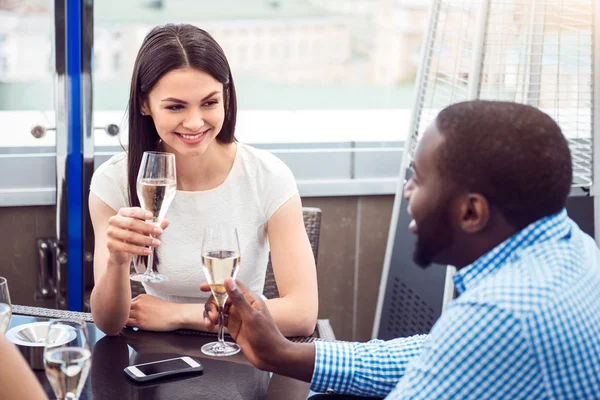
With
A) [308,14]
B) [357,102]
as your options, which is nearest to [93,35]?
[308,14]

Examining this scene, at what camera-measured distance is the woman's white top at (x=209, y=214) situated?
2082 millimetres

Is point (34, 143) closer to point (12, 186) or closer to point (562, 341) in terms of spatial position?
point (12, 186)

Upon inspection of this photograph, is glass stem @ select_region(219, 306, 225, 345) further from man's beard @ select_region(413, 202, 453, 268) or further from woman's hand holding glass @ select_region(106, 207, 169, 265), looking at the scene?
man's beard @ select_region(413, 202, 453, 268)

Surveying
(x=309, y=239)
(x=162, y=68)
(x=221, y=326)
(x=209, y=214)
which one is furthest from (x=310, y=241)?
(x=221, y=326)

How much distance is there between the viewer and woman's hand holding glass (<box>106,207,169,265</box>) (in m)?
1.65

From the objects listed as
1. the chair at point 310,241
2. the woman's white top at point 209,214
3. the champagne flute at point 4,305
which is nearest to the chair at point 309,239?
the chair at point 310,241

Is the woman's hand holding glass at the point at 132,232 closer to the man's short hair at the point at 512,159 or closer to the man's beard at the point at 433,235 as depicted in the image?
the man's beard at the point at 433,235

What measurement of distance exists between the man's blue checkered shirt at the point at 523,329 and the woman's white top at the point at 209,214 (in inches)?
39.8

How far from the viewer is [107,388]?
1395 mm

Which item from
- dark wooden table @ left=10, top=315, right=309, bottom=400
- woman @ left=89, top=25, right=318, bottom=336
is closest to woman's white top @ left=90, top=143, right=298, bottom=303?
woman @ left=89, top=25, right=318, bottom=336

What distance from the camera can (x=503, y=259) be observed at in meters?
1.14

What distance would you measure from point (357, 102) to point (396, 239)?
2.27 ft

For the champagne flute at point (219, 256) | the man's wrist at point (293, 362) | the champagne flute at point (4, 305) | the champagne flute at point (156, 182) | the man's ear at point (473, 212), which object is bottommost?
the man's wrist at point (293, 362)

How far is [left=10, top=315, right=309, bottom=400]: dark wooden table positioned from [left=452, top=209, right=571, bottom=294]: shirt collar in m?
0.41
